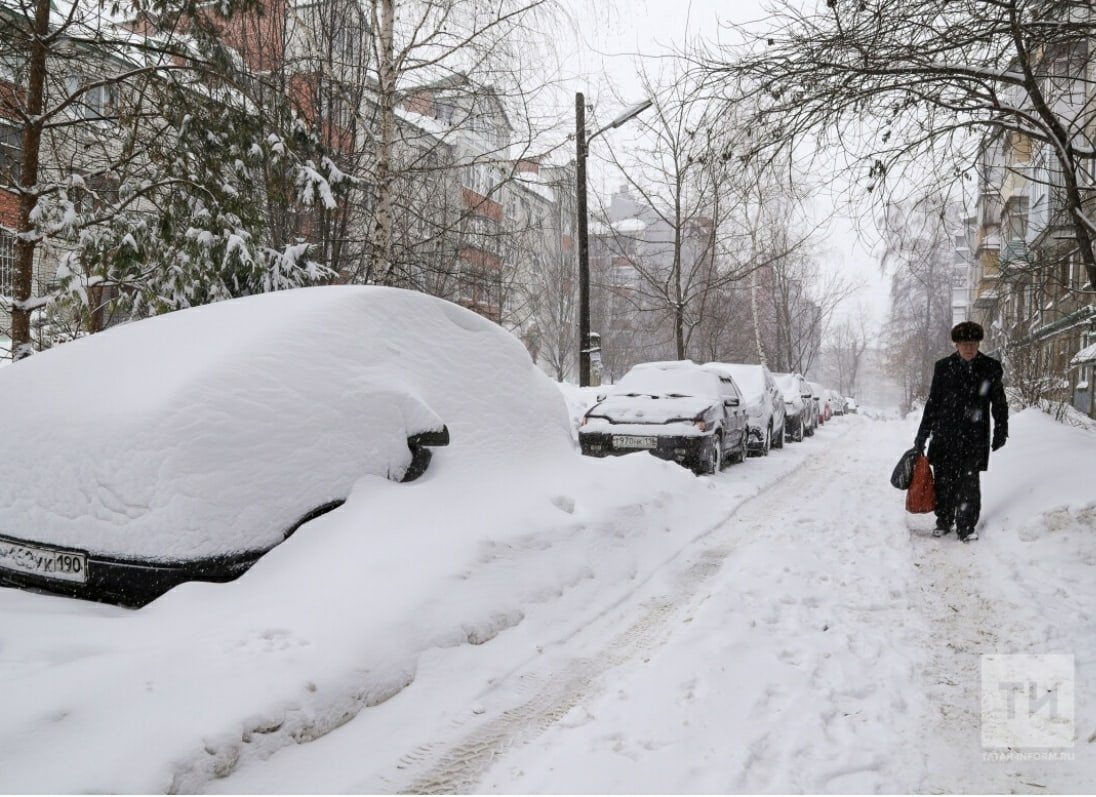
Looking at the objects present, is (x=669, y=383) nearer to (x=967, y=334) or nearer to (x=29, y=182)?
(x=967, y=334)

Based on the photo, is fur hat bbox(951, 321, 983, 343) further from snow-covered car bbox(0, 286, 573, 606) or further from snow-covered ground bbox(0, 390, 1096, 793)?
snow-covered car bbox(0, 286, 573, 606)

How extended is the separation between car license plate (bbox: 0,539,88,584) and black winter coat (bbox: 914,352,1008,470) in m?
5.98

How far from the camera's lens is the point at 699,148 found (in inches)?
229

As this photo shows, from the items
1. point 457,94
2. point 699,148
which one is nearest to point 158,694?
point 699,148

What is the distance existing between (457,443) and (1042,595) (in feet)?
12.5

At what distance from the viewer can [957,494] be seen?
585 cm

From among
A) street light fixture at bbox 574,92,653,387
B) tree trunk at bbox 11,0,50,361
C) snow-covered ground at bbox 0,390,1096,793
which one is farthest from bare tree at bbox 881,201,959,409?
tree trunk at bbox 11,0,50,361

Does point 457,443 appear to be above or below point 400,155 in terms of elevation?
below

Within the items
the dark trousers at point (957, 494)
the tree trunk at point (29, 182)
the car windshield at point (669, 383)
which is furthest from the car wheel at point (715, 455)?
the tree trunk at point (29, 182)

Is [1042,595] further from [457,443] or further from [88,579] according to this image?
[88,579]

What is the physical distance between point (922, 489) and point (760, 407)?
703cm

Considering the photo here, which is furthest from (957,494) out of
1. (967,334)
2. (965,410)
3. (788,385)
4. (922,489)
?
(788,385)

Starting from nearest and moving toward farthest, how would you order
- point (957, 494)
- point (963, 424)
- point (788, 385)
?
point (963, 424)
point (957, 494)
point (788, 385)

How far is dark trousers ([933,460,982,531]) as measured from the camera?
572 centimetres
